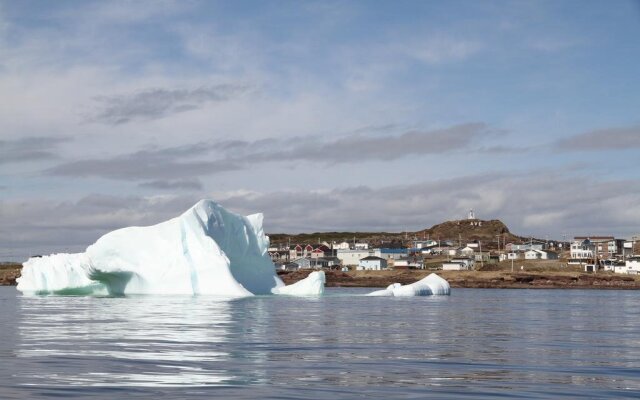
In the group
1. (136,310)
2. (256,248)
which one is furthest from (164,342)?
(256,248)

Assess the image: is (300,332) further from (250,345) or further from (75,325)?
(75,325)

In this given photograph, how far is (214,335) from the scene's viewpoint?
15.5 m

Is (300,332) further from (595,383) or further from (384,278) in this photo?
(384,278)

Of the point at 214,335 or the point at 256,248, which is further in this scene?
the point at 256,248

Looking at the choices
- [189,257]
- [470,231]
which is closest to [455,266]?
[189,257]

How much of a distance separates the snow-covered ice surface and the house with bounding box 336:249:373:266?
63.0 m

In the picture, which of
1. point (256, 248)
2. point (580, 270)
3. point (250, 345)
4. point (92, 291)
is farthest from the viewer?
point (580, 270)

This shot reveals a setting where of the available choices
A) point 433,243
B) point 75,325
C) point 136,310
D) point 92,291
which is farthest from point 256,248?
point 433,243

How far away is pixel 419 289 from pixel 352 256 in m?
59.6

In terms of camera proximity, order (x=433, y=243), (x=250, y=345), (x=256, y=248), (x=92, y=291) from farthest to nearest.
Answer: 1. (x=433, y=243)
2. (x=92, y=291)
3. (x=256, y=248)
4. (x=250, y=345)

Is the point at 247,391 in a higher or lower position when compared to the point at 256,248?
lower

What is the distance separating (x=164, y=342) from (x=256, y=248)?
23518mm

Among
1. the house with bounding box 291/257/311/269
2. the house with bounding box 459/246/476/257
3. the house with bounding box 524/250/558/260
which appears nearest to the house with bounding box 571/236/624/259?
the house with bounding box 524/250/558/260

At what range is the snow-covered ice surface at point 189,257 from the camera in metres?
33.3
